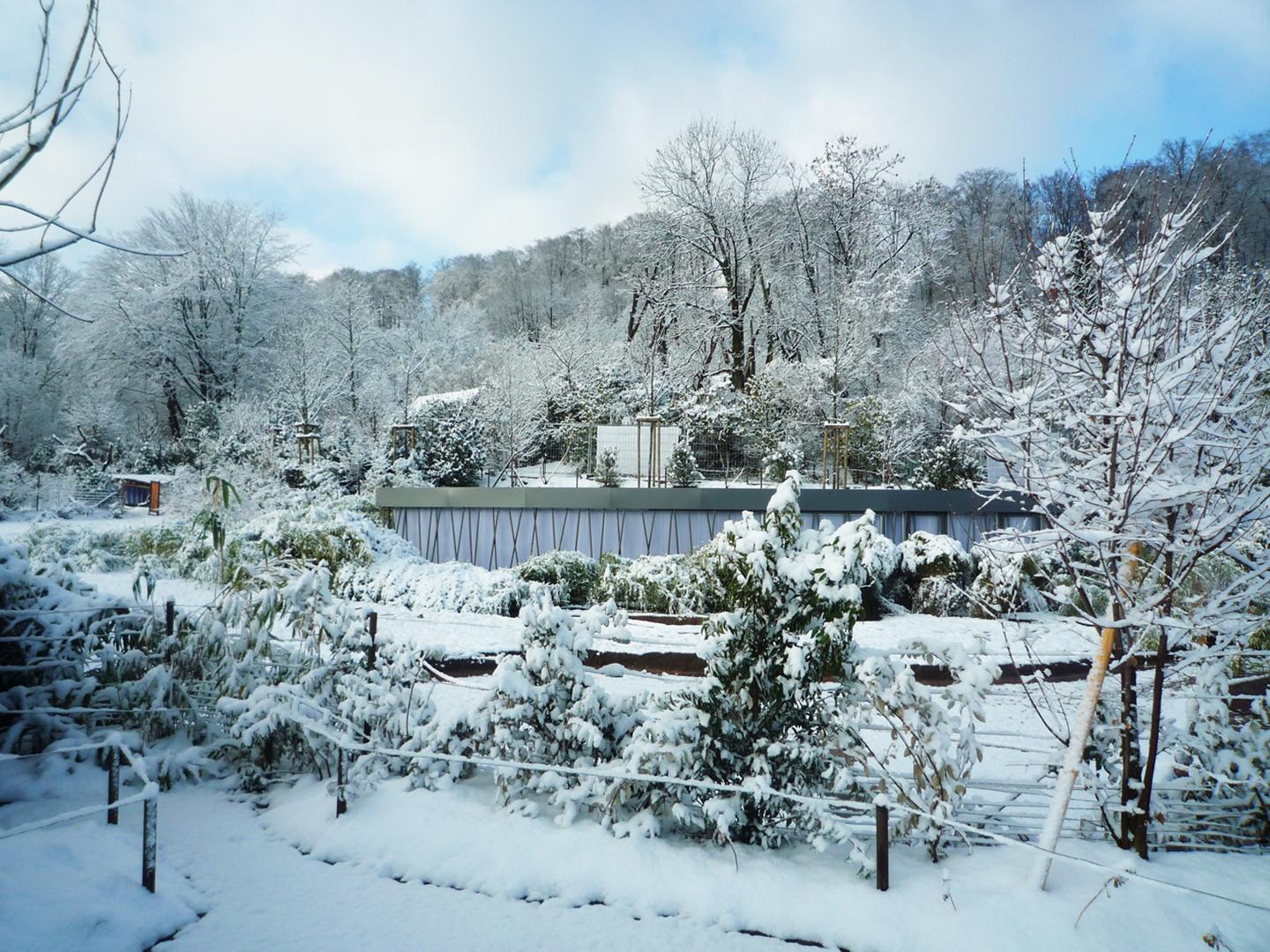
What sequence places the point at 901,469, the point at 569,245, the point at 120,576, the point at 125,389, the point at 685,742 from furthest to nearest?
the point at 569,245 < the point at 125,389 < the point at 901,469 < the point at 120,576 < the point at 685,742

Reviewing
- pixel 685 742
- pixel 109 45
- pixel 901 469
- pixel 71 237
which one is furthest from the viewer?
pixel 901 469

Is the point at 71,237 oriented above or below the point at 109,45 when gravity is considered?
below

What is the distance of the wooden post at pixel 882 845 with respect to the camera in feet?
9.15

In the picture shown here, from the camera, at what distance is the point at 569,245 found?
35.7 metres

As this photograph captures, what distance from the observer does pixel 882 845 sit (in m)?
2.83

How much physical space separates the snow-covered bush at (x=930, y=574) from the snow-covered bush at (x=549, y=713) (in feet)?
18.8

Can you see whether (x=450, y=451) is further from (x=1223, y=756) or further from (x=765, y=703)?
(x=1223, y=756)

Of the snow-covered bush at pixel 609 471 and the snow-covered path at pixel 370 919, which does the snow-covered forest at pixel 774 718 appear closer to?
the snow-covered path at pixel 370 919

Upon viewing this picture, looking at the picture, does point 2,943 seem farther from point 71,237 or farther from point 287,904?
point 71,237

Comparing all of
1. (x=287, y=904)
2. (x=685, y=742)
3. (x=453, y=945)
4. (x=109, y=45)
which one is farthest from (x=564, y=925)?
(x=109, y=45)

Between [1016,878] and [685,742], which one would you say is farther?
[685,742]

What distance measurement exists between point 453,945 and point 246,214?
852 inches

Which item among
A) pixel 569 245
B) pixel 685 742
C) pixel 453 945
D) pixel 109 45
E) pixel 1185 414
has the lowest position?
pixel 453 945

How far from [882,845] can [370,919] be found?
76.2 inches
